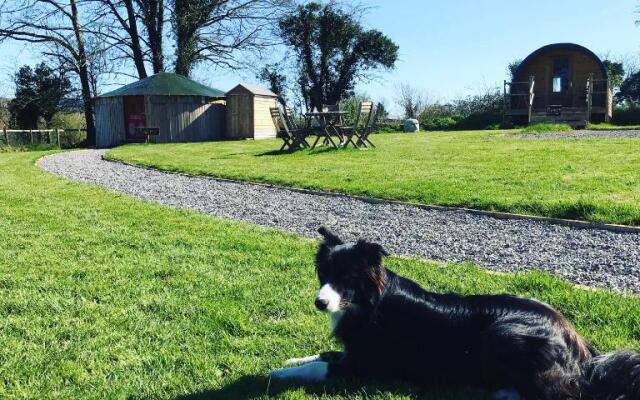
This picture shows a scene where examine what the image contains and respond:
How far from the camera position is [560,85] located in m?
34.8

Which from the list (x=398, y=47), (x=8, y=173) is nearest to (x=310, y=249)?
(x=8, y=173)

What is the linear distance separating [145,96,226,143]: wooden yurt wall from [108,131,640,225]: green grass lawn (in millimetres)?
10787

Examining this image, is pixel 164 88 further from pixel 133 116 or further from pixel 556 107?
pixel 556 107

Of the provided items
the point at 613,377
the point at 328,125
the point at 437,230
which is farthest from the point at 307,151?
the point at 613,377

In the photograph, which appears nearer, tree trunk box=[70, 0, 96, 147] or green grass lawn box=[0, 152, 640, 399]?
green grass lawn box=[0, 152, 640, 399]

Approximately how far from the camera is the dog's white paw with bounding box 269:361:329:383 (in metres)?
3.24

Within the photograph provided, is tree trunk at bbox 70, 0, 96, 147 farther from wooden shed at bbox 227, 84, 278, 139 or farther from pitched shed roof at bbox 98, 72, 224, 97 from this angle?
wooden shed at bbox 227, 84, 278, 139

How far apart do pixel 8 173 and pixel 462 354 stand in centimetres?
1521

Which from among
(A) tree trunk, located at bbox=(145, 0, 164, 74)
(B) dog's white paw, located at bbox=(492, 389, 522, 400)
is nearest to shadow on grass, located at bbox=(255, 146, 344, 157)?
(B) dog's white paw, located at bbox=(492, 389, 522, 400)

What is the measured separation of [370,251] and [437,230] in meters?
4.19

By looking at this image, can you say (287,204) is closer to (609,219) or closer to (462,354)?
(609,219)

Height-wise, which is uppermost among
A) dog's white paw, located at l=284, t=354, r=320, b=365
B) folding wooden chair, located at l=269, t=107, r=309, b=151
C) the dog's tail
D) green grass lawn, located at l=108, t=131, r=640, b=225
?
folding wooden chair, located at l=269, t=107, r=309, b=151

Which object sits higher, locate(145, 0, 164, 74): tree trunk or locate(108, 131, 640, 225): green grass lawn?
locate(145, 0, 164, 74): tree trunk

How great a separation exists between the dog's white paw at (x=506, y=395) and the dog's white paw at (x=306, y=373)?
0.94 meters
